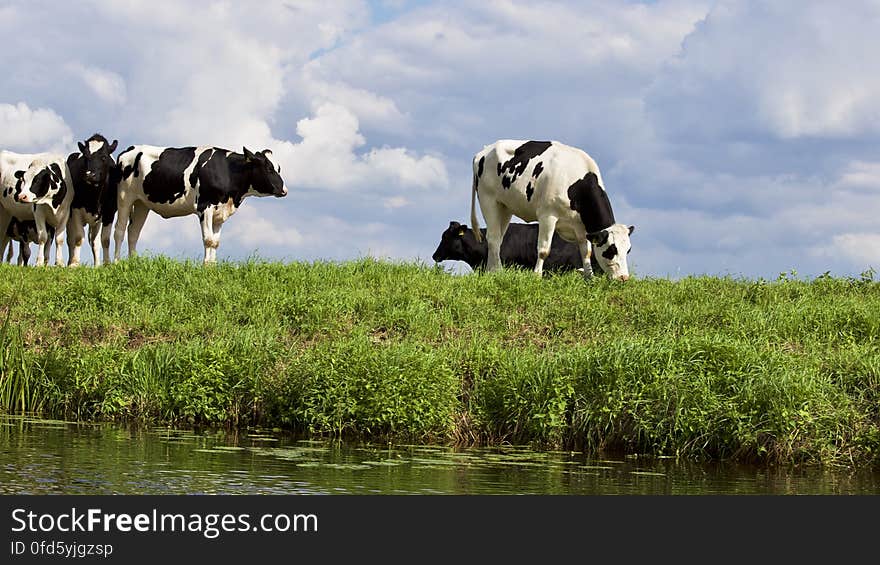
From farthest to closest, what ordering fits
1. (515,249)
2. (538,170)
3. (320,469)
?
(515,249) → (538,170) → (320,469)

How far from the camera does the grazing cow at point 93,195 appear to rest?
24188mm

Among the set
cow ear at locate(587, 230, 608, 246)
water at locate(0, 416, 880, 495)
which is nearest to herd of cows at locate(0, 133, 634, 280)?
cow ear at locate(587, 230, 608, 246)

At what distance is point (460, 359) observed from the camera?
1323 centimetres

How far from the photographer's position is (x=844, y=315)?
1573 centimetres

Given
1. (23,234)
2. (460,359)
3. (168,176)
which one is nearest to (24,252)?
(23,234)

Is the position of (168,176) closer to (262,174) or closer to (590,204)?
(262,174)

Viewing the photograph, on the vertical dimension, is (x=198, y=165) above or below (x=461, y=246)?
above

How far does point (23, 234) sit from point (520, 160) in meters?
13.1

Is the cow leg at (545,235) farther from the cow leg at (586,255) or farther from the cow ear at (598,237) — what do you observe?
the cow ear at (598,237)
